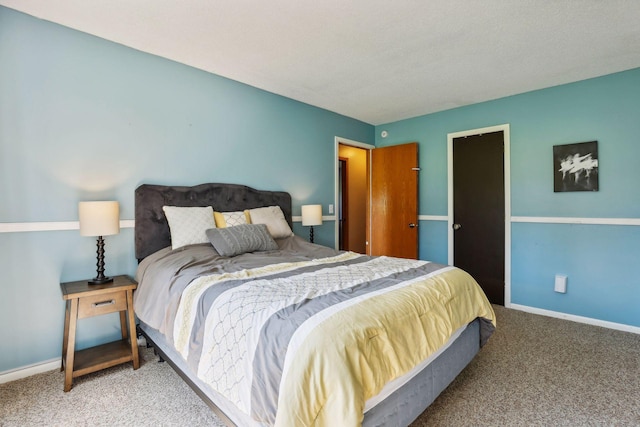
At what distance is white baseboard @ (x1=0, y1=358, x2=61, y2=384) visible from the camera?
2086mm

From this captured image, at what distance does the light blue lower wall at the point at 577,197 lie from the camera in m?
2.97

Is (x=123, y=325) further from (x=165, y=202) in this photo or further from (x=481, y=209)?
(x=481, y=209)

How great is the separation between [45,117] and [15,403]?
1.87m

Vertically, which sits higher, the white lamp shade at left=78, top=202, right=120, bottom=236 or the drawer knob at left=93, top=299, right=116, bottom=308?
the white lamp shade at left=78, top=202, right=120, bottom=236

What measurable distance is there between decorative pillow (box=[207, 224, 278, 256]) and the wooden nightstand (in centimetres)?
65

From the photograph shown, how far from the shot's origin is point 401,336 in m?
1.39

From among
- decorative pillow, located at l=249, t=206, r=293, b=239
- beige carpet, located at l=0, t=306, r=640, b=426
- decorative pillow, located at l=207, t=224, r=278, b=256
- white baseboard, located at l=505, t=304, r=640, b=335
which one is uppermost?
decorative pillow, located at l=249, t=206, r=293, b=239

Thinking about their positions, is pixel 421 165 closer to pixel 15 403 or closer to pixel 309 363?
pixel 309 363

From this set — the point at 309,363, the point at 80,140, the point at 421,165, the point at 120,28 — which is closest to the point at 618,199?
the point at 421,165

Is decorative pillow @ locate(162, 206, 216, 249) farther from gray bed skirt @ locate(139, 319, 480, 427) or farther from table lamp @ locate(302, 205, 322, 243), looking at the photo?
table lamp @ locate(302, 205, 322, 243)

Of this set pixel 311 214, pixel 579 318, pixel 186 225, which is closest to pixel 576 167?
pixel 579 318

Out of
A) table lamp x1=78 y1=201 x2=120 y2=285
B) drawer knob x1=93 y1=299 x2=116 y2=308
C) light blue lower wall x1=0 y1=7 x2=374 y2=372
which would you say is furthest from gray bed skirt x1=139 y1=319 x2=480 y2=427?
light blue lower wall x1=0 y1=7 x2=374 y2=372

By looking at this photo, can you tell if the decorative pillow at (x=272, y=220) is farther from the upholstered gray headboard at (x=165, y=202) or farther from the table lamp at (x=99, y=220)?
the table lamp at (x=99, y=220)

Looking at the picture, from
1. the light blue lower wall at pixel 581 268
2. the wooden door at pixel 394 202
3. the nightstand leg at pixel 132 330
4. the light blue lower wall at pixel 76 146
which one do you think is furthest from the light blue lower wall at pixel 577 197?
the nightstand leg at pixel 132 330
